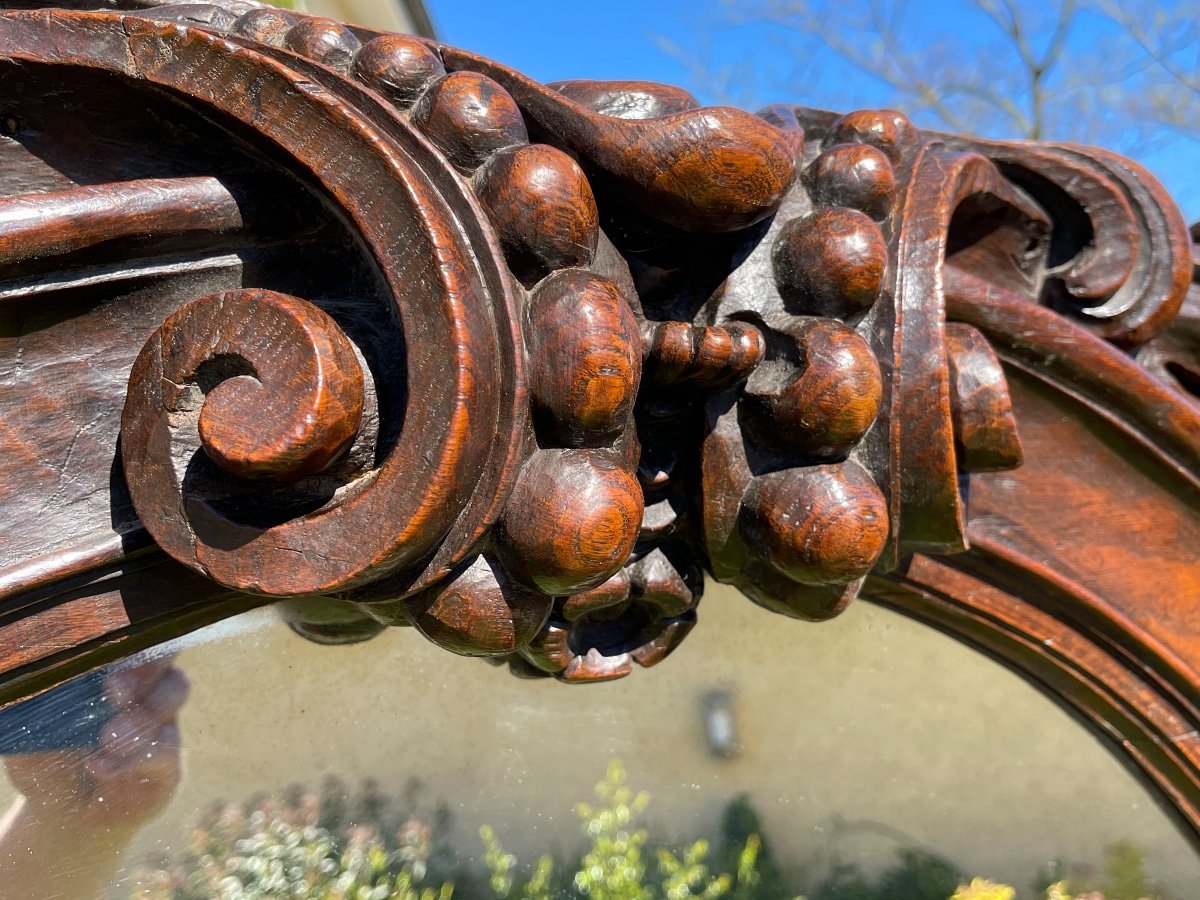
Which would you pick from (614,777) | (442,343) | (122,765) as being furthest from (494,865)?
(442,343)

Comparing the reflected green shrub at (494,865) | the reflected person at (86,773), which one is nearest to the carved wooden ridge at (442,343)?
the reflected person at (86,773)

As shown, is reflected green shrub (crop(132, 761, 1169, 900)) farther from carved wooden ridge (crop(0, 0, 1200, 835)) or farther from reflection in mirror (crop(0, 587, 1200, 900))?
carved wooden ridge (crop(0, 0, 1200, 835))

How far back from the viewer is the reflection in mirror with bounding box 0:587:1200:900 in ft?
2.95

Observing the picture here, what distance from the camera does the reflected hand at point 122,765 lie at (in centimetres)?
74

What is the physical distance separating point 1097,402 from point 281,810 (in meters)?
1.01

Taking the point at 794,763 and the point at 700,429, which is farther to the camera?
the point at 794,763

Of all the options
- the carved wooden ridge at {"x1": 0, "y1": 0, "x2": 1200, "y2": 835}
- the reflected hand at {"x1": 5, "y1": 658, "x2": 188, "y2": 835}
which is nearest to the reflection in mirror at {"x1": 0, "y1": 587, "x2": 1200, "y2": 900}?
the reflected hand at {"x1": 5, "y1": 658, "x2": 188, "y2": 835}

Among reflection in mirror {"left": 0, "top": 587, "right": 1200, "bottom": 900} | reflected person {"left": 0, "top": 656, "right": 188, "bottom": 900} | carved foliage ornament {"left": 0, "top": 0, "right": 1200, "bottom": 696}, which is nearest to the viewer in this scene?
carved foliage ornament {"left": 0, "top": 0, "right": 1200, "bottom": 696}

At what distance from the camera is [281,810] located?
1014 millimetres

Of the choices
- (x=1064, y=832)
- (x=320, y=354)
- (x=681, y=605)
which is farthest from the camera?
(x=1064, y=832)

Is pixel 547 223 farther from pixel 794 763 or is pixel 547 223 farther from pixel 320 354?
pixel 794 763

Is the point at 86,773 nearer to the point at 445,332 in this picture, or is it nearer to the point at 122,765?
the point at 122,765

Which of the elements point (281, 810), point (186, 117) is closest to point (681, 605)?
point (186, 117)

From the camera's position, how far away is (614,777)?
1.14 meters
